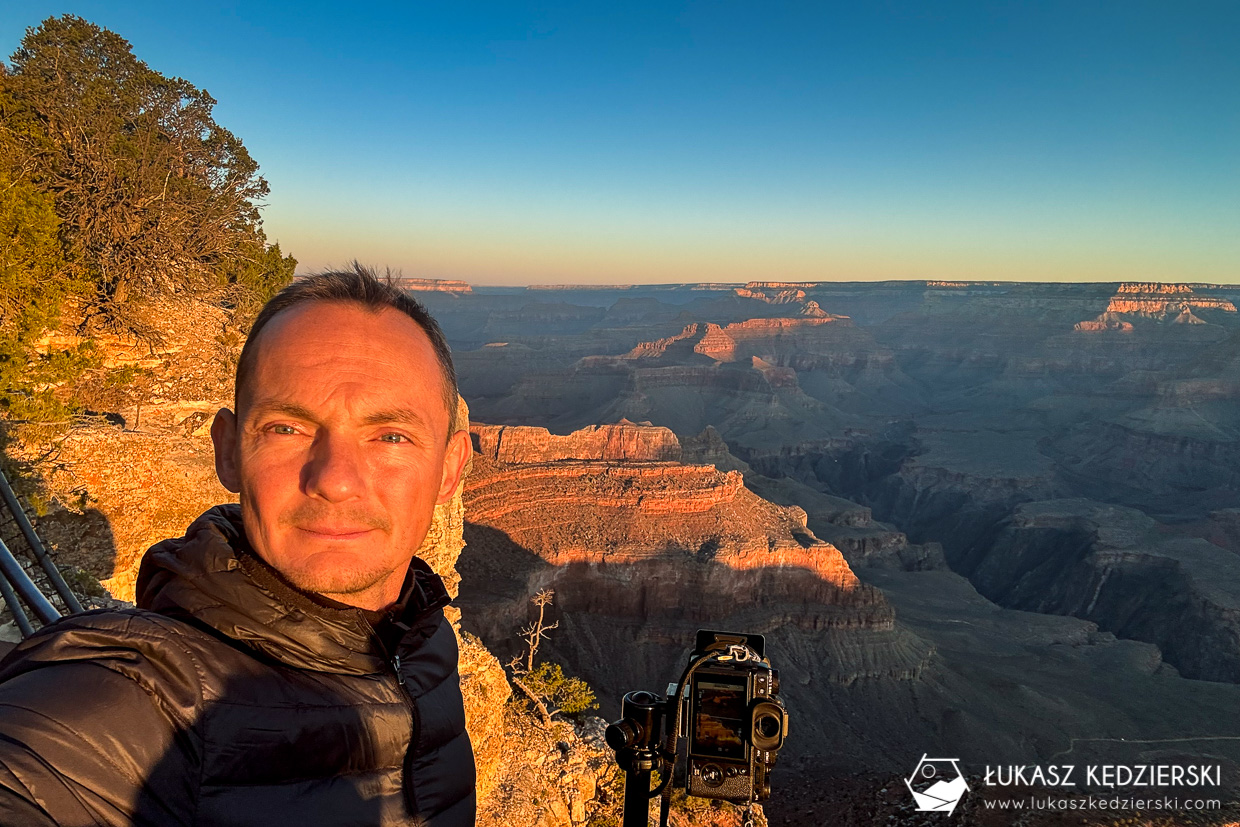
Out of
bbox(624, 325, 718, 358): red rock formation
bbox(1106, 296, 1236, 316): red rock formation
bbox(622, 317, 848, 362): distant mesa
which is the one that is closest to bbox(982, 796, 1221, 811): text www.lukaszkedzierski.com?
bbox(622, 317, 848, 362): distant mesa

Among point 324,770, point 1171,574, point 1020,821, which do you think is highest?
point 324,770

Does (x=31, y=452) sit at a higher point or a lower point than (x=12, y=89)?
lower

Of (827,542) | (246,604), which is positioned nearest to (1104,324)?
(827,542)

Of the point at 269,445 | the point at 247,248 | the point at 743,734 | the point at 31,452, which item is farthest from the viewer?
the point at 247,248

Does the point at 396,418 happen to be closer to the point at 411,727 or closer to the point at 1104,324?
the point at 411,727

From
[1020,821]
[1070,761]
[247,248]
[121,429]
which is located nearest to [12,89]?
[247,248]

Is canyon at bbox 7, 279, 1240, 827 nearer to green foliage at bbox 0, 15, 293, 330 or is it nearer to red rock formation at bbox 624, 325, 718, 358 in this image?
green foliage at bbox 0, 15, 293, 330

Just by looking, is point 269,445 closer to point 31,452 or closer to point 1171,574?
point 31,452

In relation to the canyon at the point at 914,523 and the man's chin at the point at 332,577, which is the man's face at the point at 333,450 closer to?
the man's chin at the point at 332,577
